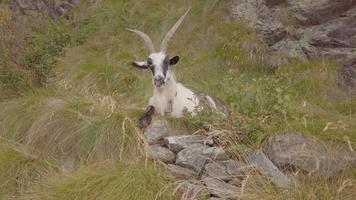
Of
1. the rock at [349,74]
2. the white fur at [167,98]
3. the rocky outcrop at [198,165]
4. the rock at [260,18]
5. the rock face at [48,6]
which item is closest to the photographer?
the rocky outcrop at [198,165]

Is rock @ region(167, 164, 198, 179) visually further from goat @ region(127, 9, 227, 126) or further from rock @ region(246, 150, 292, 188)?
goat @ region(127, 9, 227, 126)

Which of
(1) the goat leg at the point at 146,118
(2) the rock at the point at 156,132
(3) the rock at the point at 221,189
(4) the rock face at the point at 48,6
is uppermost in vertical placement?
(4) the rock face at the point at 48,6

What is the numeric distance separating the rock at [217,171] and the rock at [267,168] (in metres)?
0.27

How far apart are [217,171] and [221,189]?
0.30 metres

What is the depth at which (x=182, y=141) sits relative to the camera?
5844mm

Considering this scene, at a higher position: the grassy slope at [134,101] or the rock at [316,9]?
the rock at [316,9]

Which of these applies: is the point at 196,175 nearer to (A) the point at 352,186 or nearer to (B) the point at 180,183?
(B) the point at 180,183

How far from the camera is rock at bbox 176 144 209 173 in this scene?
552cm

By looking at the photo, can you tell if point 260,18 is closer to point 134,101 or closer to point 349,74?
point 349,74

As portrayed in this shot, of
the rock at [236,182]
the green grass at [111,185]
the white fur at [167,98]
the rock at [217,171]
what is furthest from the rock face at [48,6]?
the rock at [236,182]

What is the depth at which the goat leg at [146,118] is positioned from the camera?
267 inches

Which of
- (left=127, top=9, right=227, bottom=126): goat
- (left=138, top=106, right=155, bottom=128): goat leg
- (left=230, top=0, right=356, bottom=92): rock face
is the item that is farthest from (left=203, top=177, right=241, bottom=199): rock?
(left=230, top=0, right=356, bottom=92): rock face

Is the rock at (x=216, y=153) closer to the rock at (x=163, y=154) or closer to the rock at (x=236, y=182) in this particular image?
the rock at (x=236, y=182)

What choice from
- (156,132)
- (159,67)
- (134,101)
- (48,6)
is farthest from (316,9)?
(48,6)
